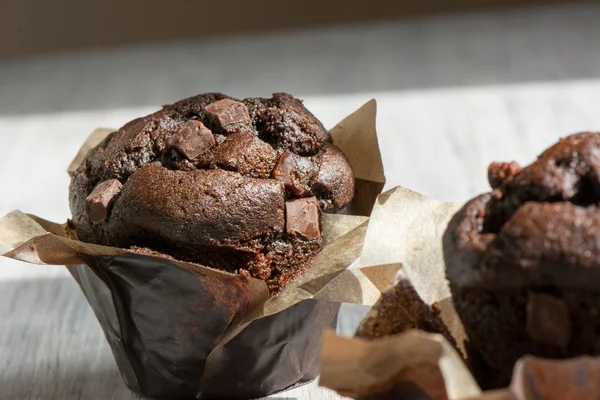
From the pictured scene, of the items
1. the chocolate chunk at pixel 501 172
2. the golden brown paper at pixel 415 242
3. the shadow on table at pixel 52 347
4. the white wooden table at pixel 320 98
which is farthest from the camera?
the white wooden table at pixel 320 98

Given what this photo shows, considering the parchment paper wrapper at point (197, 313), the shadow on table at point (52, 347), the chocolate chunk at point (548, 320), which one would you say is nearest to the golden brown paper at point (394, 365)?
the chocolate chunk at point (548, 320)

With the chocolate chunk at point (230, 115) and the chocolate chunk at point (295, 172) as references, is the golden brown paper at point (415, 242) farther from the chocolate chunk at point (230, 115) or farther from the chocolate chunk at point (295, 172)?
the chocolate chunk at point (230, 115)

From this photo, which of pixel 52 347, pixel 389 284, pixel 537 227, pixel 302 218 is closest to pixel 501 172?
pixel 537 227

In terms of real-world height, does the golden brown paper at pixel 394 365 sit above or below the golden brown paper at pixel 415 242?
below

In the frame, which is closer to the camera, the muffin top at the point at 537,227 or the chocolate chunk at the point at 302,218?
the muffin top at the point at 537,227

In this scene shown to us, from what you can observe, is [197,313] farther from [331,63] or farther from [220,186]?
[331,63]
